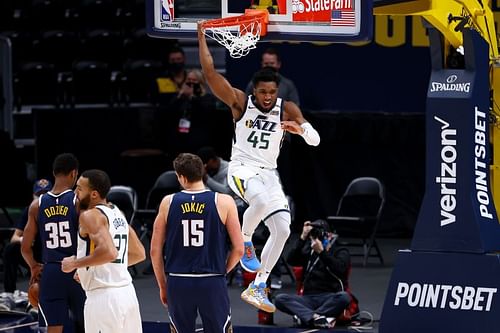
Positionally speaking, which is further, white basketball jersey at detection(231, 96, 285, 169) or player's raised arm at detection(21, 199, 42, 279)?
white basketball jersey at detection(231, 96, 285, 169)

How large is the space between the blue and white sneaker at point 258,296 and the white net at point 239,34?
212cm

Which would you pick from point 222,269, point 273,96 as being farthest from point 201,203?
point 273,96

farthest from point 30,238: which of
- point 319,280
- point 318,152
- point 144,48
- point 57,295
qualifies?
point 144,48

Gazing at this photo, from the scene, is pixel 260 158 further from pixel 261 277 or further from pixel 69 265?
pixel 69 265

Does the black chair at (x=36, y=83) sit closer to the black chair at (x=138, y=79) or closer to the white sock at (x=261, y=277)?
the black chair at (x=138, y=79)

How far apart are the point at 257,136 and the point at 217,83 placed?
66 centimetres

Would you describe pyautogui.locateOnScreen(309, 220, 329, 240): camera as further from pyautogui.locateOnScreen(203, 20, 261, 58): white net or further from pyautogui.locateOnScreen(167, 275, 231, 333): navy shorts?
pyautogui.locateOnScreen(167, 275, 231, 333): navy shorts

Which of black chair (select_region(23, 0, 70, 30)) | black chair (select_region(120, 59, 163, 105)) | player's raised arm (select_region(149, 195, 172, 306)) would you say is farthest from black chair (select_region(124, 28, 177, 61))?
player's raised arm (select_region(149, 195, 172, 306))

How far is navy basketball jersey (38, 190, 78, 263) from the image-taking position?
11.2 m

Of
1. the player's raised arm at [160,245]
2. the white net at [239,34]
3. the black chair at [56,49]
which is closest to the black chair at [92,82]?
the black chair at [56,49]

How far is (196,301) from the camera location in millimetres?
10289

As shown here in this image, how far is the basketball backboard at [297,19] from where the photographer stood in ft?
36.0

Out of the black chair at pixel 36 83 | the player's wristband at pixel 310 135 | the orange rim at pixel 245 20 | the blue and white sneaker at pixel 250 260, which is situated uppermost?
the orange rim at pixel 245 20

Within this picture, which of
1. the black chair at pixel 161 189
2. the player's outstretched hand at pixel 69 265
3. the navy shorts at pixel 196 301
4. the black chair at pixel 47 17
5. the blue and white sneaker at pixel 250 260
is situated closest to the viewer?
the player's outstretched hand at pixel 69 265
